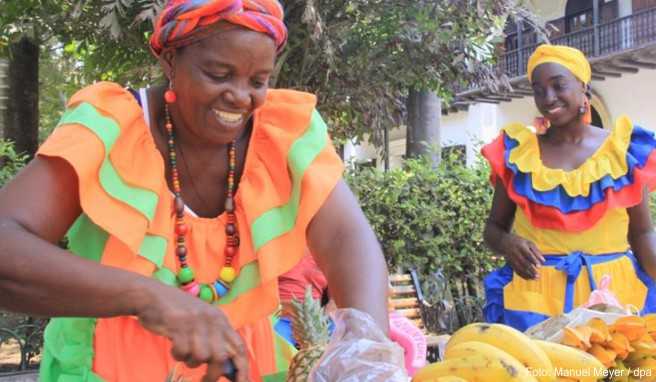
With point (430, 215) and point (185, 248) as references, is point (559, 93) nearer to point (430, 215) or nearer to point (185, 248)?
point (185, 248)

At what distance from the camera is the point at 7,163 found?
559cm

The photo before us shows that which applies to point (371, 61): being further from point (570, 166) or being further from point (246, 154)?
point (246, 154)

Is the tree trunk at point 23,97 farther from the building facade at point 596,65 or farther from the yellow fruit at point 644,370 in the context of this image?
the building facade at point 596,65

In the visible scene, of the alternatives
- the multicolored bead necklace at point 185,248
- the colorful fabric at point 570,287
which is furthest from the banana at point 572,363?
the colorful fabric at point 570,287

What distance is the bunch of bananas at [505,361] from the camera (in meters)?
1.29

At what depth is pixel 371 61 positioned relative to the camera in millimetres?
7094

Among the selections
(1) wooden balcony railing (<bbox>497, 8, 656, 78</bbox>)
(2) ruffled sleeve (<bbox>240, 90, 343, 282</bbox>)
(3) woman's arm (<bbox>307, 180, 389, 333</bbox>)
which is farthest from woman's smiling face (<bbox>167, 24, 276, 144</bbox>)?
(1) wooden balcony railing (<bbox>497, 8, 656, 78</bbox>)

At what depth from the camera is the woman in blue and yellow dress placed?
320cm

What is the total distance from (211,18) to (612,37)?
1758cm

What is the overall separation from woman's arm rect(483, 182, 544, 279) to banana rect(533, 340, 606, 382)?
1622 millimetres

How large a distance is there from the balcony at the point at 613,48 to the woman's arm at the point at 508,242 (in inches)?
481

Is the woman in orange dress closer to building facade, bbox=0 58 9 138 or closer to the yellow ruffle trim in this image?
the yellow ruffle trim

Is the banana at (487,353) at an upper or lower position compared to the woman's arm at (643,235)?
lower

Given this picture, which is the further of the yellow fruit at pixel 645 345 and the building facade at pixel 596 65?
the building facade at pixel 596 65
